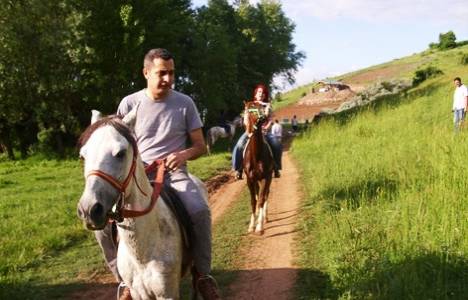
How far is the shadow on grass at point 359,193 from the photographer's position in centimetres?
820

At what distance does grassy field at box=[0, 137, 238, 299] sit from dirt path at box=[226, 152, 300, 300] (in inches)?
15.3

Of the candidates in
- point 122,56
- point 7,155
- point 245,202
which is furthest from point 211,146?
point 245,202

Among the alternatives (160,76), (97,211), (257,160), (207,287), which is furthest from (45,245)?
(97,211)

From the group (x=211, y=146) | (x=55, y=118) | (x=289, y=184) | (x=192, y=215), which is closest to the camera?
(x=192, y=215)

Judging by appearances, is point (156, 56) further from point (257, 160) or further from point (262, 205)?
point (262, 205)

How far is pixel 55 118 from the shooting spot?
82.9 feet

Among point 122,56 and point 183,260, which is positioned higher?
point 122,56

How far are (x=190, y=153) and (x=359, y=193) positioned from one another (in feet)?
20.6

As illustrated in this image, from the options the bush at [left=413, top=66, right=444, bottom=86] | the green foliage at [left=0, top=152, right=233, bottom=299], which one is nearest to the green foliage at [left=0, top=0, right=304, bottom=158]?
the green foliage at [left=0, top=152, right=233, bottom=299]

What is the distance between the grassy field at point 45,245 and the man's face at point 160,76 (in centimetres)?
378

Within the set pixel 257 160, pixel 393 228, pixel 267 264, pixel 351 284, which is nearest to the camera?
pixel 351 284

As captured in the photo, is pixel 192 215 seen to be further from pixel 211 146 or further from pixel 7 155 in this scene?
pixel 7 155

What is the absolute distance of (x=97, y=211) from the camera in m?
2.68

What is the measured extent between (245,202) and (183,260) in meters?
7.91
